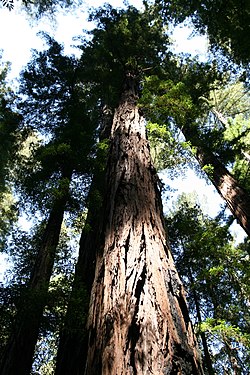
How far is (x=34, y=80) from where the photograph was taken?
9680 millimetres

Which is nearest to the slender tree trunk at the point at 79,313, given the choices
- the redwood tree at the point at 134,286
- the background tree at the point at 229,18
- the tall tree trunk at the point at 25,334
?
the tall tree trunk at the point at 25,334

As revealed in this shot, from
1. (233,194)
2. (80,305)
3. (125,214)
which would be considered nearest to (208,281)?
(233,194)

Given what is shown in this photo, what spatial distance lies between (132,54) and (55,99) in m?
2.79

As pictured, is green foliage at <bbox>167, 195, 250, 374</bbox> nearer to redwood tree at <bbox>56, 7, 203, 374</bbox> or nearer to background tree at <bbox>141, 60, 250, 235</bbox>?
background tree at <bbox>141, 60, 250, 235</bbox>

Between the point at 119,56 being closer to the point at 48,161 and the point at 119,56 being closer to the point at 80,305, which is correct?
the point at 48,161

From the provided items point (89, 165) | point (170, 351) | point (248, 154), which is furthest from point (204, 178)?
point (170, 351)

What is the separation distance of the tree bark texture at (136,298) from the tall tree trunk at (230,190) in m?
4.38

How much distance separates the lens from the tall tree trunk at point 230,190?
7.17 metres

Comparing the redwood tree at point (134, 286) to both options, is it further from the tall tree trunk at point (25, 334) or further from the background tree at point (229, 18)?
the background tree at point (229, 18)

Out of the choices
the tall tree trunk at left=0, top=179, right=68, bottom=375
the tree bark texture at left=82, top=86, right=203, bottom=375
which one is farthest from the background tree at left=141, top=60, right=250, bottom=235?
the tall tree trunk at left=0, top=179, right=68, bottom=375

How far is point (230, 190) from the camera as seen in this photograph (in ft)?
26.1

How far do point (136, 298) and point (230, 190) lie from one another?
6581 millimetres

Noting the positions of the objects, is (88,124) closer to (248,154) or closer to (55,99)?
(55,99)

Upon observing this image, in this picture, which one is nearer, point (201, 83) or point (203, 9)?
point (203, 9)
